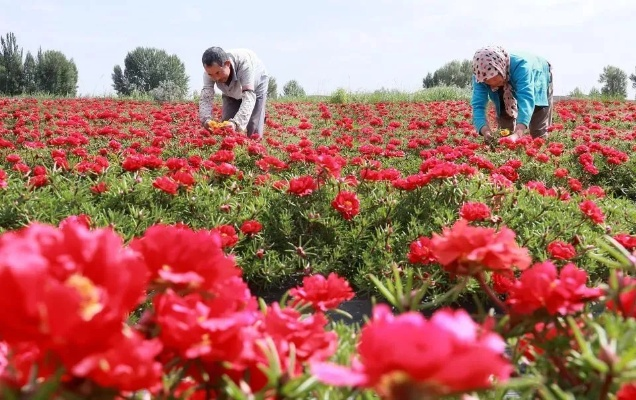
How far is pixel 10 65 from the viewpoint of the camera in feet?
104

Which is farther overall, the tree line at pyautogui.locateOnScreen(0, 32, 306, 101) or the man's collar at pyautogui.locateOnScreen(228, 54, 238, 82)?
the tree line at pyautogui.locateOnScreen(0, 32, 306, 101)

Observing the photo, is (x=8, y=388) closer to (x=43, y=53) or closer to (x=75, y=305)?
(x=75, y=305)

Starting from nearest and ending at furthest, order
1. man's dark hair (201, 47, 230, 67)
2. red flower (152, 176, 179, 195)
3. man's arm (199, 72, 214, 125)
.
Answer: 1. red flower (152, 176, 179, 195)
2. man's dark hair (201, 47, 230, 67)
3. man's arm (199, 72, 214, 125)

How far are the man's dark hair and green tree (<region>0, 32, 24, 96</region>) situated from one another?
99.2 feet

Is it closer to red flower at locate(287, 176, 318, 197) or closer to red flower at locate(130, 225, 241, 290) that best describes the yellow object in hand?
red flower at locate(287, 176, 318, 197)

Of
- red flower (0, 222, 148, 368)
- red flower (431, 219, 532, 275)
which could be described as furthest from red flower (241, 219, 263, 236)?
red flower (0, 222, 148, 368)

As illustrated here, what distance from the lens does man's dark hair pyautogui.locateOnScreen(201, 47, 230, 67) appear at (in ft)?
18.6

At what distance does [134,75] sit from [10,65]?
1452cm

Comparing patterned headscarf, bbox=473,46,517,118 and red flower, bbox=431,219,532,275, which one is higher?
patterned headscarf, bbox=473,46,517,118

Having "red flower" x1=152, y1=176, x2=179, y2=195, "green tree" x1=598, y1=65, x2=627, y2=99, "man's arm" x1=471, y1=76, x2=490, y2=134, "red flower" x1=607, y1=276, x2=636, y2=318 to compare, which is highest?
"green tree" x1=598, y1=65, x2=627, y2=99

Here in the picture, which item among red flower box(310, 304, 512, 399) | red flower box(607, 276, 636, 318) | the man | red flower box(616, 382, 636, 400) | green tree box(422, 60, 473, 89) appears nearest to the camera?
red flower box(310, 304, 512, 399)

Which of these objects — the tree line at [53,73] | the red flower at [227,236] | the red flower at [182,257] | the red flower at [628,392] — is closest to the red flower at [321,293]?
the red flower at [182,257]

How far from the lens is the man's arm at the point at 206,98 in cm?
659

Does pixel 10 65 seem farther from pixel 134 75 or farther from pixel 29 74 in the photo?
pixel 134 75
